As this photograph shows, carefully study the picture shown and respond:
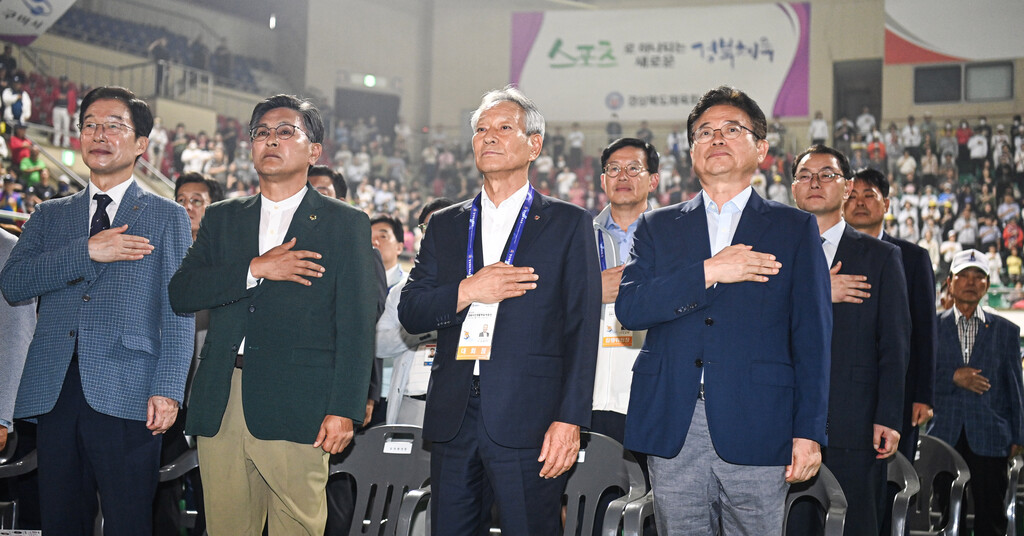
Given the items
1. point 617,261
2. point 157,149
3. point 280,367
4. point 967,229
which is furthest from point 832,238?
point 157,149

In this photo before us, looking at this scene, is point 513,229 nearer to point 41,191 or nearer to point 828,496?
point 828,496

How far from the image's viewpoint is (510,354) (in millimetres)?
2410

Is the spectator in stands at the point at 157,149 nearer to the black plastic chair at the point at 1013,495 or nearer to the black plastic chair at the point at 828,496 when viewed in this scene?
the black plastic chair at the point at 1013,495

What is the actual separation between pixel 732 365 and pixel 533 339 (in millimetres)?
516

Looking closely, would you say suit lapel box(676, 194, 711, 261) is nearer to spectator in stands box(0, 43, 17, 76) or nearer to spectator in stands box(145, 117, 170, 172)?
spectator in stands box(0, 43, 17, 76)

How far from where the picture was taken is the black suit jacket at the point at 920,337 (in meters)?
3.51

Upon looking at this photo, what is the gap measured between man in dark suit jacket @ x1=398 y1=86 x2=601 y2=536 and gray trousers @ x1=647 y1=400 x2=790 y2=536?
10.5 inches

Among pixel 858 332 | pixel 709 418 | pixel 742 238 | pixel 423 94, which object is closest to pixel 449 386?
pixel 709 418

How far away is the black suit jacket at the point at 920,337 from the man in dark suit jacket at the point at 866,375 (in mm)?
301

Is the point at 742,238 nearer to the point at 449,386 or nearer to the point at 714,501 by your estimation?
the point at 714,501

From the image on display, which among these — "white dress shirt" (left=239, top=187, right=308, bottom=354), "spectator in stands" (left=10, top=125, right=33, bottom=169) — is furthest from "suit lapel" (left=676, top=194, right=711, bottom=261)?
"spectator in stands" (left=10, top=125, right=33, bottom=169)

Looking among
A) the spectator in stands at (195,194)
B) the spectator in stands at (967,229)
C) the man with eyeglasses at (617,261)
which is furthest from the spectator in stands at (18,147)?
the spectator in stands at (967,229)

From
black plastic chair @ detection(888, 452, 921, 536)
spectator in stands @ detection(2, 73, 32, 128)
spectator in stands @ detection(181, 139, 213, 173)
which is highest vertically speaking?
spectator in stands @ detection(2, 73, 32, 128)

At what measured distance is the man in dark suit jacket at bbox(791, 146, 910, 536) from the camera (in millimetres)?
3141
